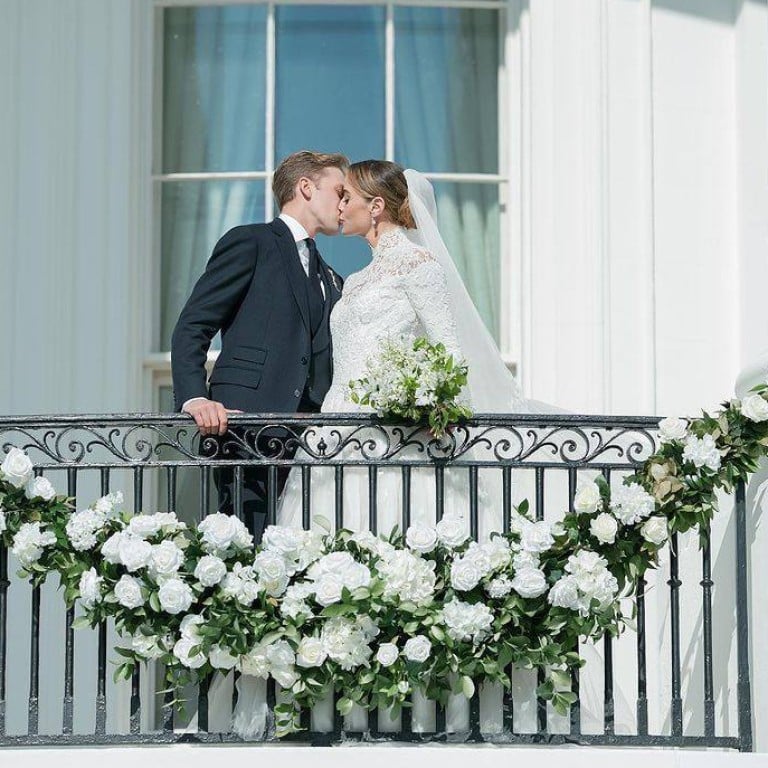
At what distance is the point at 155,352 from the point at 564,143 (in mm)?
2148

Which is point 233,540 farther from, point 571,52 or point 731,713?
point 571,52

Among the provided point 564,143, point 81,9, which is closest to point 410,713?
point 564,143

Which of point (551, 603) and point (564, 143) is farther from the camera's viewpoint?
point (564, 143)

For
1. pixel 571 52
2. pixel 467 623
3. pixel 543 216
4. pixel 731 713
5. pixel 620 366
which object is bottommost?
pixel 731 713

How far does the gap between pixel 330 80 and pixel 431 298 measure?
227cm

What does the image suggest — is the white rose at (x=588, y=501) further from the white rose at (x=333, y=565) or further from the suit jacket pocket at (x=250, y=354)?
the suit jacket pocket at (x=250, y=354)

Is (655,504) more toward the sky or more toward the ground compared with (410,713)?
more toward the sky

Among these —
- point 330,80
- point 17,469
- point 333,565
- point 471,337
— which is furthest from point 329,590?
point 330,80

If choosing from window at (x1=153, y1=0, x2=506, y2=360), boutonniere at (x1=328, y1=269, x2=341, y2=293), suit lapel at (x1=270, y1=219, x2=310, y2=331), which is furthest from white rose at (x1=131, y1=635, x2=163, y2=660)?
window at (x1=153, y1=0, x2=506, y2=360)

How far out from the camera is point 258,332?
23.0 feet

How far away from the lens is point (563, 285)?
27.4ft

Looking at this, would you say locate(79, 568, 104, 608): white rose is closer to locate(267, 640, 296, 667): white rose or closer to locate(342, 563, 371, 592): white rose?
locate(267, 640, 296, 667): white rose

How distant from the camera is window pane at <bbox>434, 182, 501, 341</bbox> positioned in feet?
28.5

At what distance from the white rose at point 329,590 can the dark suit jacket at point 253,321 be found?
101 cm
